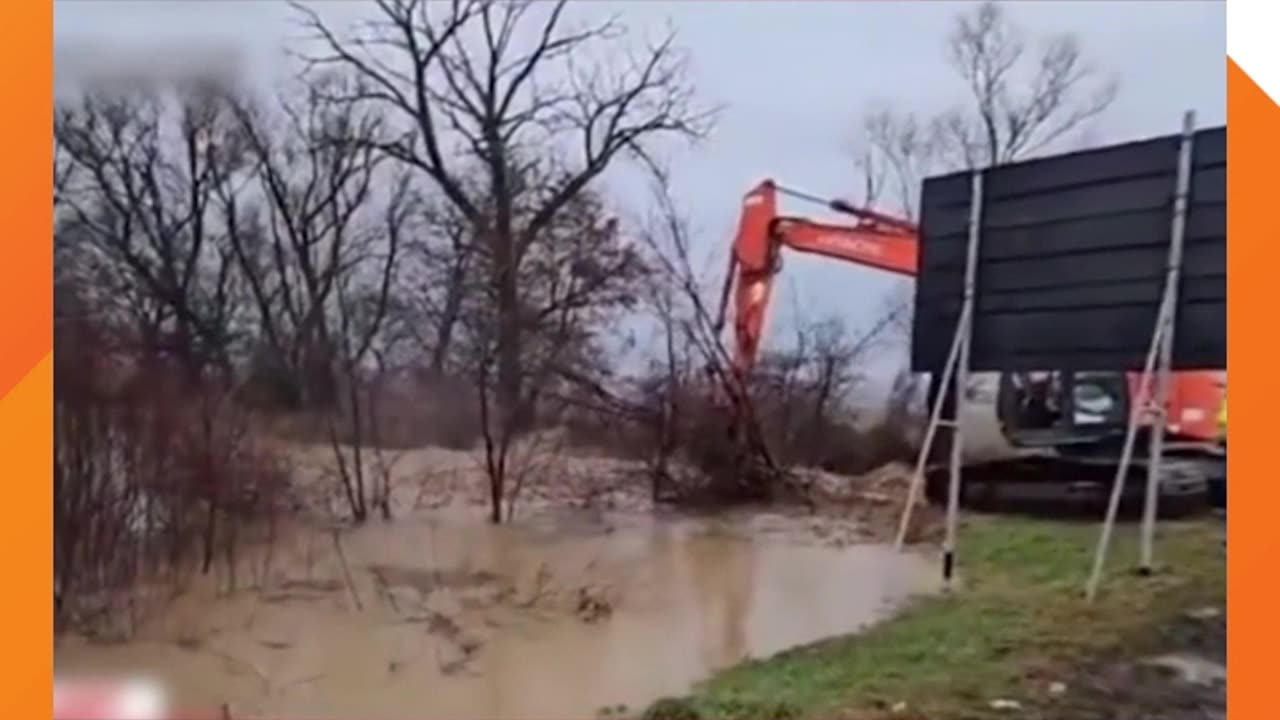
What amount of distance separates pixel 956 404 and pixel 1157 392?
0.98 feet

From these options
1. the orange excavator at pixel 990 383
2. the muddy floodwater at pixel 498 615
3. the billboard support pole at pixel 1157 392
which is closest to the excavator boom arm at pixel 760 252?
the orange excavator at pixel 990 383

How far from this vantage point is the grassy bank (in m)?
1.90

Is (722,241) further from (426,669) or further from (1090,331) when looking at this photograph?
(426,669)

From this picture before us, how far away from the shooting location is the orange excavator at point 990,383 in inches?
75.4

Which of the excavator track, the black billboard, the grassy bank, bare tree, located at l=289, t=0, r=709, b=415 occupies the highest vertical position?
bare tree, located at l=289, t=0, r=709, b=415

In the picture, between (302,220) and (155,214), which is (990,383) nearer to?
(302,220)

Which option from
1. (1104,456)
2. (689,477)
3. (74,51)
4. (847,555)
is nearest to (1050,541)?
(1104,456)

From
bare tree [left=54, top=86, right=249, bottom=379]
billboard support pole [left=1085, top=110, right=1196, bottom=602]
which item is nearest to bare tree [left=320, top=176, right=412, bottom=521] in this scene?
bare tree [left=54, top=86, right=249, bottom=379]

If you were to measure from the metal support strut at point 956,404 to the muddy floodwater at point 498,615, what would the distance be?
0.27 ft

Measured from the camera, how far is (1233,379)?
1886 mm

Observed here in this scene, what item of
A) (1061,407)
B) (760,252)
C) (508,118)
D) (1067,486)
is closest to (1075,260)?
(1061,407)

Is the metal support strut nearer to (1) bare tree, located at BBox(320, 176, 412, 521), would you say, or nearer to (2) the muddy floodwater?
(2) the muddy floodwater

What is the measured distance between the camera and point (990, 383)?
1977 mm

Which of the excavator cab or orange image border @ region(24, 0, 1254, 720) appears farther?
the excavator cab
